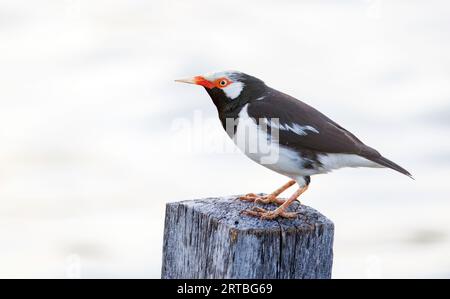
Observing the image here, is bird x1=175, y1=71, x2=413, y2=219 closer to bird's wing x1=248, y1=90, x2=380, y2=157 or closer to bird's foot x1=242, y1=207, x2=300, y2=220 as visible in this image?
bird's wing x1=248, y1=90, x2=380, y2=157

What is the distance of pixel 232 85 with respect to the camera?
6.02 meters

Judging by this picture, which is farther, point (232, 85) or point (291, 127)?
point (232, 85)

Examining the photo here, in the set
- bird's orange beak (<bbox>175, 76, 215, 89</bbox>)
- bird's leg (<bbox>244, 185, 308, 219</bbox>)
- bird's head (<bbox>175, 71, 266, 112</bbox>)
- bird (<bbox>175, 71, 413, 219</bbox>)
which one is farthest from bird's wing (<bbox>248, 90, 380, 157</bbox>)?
bird's leg (<bbox>244, 185, 308, 219</bbox>)

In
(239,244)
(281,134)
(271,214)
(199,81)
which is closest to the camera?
(239,244)

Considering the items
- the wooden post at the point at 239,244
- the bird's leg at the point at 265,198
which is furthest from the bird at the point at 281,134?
the wooden post at the point at 239,244

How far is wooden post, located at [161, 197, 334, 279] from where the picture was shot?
4.57 m

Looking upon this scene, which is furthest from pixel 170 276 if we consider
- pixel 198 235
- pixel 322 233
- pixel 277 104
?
pixel 277 104

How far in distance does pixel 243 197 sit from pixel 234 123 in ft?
2.42

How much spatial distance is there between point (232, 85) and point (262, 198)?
108 cm

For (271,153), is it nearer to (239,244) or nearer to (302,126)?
(302,126)

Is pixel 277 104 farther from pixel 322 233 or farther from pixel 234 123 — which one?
pixel 322 233

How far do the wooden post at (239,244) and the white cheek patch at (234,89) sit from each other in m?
1.25

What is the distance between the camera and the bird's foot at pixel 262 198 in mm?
5665

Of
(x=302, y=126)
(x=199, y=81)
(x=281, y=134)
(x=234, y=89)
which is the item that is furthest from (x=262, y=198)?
(x=199, y=81)
